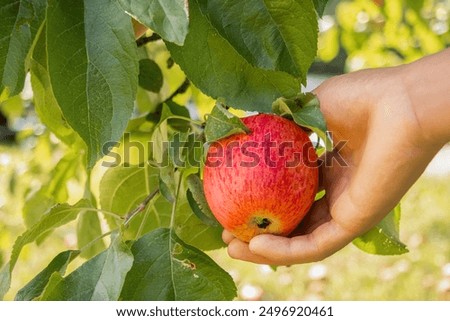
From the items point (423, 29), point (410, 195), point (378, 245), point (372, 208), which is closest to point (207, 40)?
point (372, 208)

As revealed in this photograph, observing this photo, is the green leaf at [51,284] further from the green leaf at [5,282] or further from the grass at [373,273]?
the grass at [373,273]

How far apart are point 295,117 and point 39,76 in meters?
0.34

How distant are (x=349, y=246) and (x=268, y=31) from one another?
7.06ft

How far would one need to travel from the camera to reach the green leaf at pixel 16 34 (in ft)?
2.42

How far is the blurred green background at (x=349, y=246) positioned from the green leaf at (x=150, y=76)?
9cm

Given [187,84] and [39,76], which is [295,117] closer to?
[39,76]

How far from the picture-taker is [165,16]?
620mm

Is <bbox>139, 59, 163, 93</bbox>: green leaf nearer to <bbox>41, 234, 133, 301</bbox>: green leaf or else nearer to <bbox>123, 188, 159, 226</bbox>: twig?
<bbox>123, 188, 159, 226</bbox>: twig

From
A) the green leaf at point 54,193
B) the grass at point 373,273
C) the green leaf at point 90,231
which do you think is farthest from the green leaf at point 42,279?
the grass at point 373,273

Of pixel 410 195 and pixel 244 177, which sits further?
pixel 410 195

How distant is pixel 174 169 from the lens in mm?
875

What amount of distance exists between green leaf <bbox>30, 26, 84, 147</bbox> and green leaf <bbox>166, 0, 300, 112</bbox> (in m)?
0.17

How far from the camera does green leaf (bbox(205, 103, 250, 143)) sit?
0.81 meters

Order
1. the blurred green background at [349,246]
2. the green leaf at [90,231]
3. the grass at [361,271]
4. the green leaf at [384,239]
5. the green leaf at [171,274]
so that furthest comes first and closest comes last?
the grass at [361,271] < the blurred green background at [349,246] < the green leaf at [90,231] < the green leaf at [384,239] < the green leaf at [171,274]
